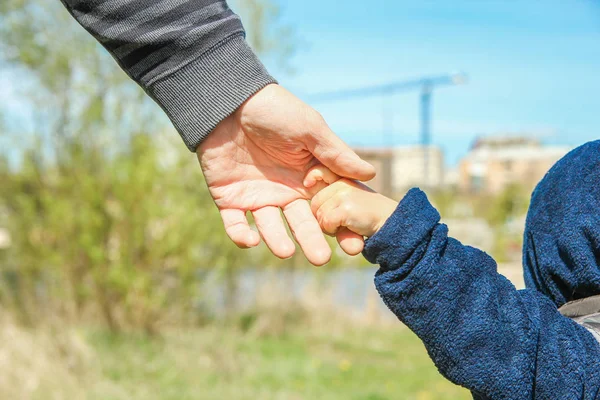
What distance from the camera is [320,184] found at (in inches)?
51.5

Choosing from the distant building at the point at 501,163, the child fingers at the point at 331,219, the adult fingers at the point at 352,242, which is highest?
the child fingers at the point at 331,219

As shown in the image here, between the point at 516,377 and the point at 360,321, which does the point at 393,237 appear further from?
the point at 360,321

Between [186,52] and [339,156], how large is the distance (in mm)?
346

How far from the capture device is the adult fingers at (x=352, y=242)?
1183 millimetres

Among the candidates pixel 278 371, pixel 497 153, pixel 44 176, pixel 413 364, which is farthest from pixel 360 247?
pixel 497 153

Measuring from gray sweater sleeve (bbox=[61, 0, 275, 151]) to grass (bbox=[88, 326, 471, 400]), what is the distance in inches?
130

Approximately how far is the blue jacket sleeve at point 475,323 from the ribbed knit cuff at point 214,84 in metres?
0.38

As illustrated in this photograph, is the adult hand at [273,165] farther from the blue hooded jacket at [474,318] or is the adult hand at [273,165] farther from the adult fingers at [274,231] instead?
the blue hooded jacket at [474,318]

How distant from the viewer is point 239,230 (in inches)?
52.3

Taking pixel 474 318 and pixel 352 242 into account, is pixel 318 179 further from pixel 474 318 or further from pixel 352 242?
pixel 474 318

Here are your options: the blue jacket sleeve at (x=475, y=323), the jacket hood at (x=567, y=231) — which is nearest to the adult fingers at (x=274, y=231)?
the blue jacket sleeve at (x=475, y=323)

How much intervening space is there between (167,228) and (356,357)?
2.01 metres

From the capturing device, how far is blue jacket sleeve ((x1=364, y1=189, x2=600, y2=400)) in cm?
107

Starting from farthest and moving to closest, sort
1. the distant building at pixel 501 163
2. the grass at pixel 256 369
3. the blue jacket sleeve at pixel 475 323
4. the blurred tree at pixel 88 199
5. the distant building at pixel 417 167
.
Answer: the distant building at pixel 501 163, the distant building at pixel 417 167, the blurred tree at pixel 88 199, the grass at pixel 256 369, the blue jacket sleeve at pixel 475 323
